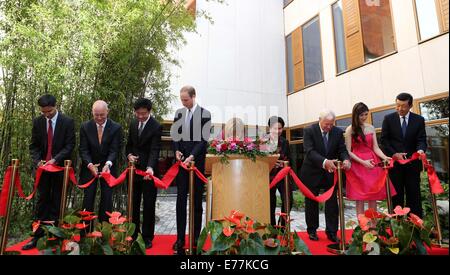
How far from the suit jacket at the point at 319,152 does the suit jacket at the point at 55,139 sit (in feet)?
7.82

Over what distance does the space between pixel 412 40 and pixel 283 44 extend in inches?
180

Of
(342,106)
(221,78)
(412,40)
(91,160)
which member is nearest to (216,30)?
(221,78)

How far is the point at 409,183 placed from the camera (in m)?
2.82

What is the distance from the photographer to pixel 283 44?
10.0 metres

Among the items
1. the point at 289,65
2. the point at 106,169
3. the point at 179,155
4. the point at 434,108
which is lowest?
the point at 106,169

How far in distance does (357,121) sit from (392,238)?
4.52ft

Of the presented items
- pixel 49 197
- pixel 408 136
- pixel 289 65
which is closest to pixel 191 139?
pixel 49 197

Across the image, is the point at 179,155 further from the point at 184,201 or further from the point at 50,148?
the point at 50,148

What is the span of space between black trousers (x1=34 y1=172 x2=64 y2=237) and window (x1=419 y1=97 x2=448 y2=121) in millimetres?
6377

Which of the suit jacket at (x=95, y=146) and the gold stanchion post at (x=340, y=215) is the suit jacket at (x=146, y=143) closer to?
the suit jacket at (x=95, y=146)

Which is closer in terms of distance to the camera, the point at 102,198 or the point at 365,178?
the point at 102,198

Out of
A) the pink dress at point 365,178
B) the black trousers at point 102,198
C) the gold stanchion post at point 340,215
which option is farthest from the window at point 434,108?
the black trousers at point 102,198

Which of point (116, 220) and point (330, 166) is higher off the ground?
point (330, 166)

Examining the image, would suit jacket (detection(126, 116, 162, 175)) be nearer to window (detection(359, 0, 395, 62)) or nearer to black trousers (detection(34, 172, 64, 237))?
black trousers (detection(34, 172, 64, 237))
